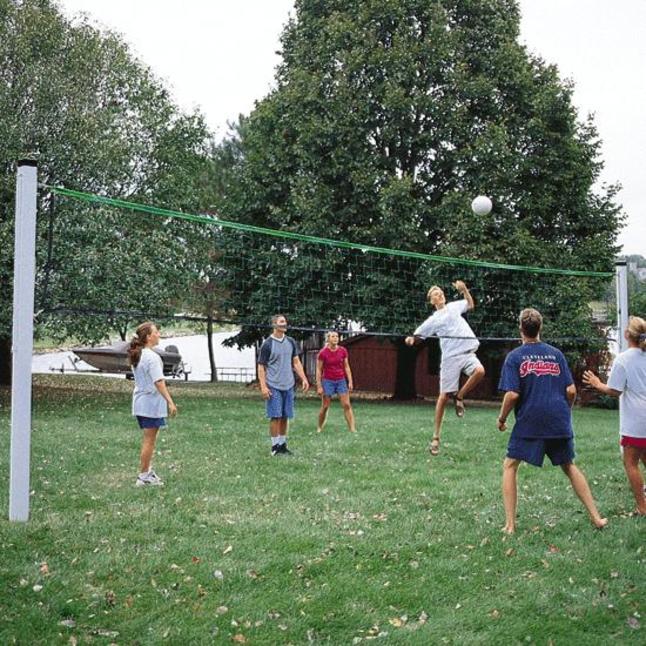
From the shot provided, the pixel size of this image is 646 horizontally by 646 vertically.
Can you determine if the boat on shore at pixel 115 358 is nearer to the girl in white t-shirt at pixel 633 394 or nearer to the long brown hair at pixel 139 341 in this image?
the long brown hair at pixel 139 341

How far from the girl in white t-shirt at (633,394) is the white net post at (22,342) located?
4997 millimetres

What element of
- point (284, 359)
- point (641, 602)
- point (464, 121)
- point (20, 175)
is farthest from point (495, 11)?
point (641, 602)

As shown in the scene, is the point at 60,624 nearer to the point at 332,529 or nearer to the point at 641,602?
the point at 332,529

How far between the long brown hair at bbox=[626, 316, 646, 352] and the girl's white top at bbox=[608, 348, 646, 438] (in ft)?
0.22

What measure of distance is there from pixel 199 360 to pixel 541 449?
46.0 meters

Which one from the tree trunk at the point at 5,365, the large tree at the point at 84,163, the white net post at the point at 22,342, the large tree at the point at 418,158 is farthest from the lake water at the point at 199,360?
the white net post at the point at 22,342

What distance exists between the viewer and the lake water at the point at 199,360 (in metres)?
45.5

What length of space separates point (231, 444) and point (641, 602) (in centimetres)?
742

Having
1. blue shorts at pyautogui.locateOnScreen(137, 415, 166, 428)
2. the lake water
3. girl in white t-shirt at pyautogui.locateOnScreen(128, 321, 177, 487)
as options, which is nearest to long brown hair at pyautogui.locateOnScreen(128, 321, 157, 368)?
girl in white t-shirt at pyautogui.locateOnScreen(128, 321, 177, 487)

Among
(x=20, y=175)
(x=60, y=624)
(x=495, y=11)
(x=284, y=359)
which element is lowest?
(x=60, y=624)

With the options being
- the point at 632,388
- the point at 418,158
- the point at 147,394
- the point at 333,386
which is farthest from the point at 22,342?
the point at 418,158

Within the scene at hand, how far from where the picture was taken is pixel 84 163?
66.4ft

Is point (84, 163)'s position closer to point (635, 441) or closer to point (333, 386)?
point (333, 386)

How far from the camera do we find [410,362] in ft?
82.4
